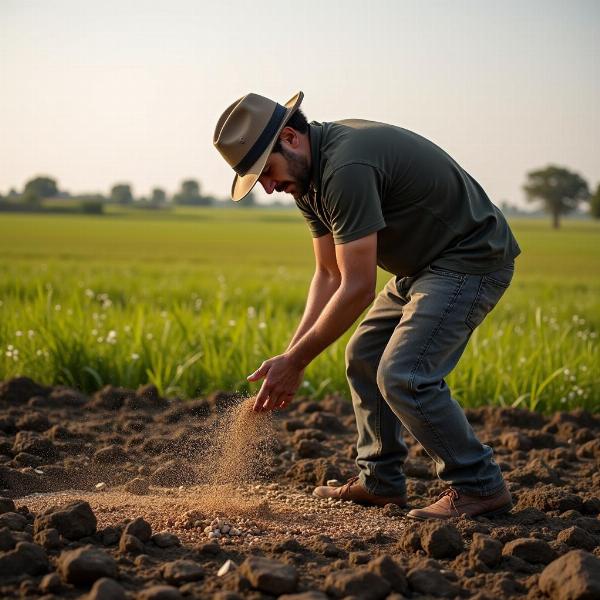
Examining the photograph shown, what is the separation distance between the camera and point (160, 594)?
2.67m

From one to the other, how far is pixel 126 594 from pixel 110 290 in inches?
383

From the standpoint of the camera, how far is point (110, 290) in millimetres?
12164

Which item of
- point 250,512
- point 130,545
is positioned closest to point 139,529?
point 130,545

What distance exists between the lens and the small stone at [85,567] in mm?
2820

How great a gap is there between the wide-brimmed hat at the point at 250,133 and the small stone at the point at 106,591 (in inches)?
64.3

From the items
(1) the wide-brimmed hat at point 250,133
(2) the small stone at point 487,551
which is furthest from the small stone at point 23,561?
(1) the wide-brimmed hat at point 250,133

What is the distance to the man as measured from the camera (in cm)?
351

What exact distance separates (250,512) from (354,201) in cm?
140

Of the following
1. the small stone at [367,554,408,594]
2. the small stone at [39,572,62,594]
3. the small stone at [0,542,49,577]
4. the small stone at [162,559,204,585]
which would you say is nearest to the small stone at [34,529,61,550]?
the small stone at [0,542,49,577]

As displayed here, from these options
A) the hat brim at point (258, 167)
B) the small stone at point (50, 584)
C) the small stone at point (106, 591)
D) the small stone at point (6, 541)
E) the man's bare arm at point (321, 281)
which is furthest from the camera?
the man's bare arm at point (321, 281)

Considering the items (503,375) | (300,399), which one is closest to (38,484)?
(300,399)

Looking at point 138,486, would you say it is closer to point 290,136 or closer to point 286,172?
point 286,172

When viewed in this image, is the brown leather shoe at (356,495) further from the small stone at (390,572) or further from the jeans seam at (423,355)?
the small stone at (390,572)

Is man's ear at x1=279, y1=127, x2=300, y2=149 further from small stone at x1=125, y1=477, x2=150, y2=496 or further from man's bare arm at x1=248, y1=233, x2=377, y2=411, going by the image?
small stone at x1=125, y1=477, x2=150, y2=496
